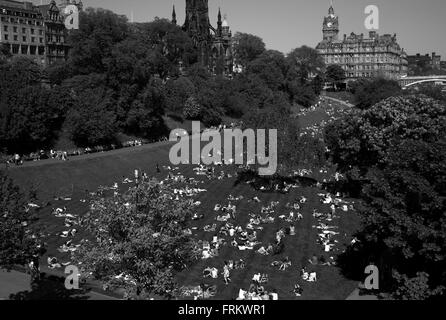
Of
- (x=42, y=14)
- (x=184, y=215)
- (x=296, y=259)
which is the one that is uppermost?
(x=42, y=14)

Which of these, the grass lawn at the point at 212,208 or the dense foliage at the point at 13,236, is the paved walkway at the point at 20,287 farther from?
the dense foliage at the point at 13,236

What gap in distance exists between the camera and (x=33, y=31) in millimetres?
101688

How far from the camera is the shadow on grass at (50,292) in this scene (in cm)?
2639

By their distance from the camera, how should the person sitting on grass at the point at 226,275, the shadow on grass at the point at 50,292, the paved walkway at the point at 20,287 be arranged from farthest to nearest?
the person sitting on grass at the point at 226,275
the paved walkway at the point at 20,287
the shadow on grass at the point at 50,292

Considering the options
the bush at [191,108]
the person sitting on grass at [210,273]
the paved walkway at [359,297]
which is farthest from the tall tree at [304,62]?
the paved walkway at [359,297]

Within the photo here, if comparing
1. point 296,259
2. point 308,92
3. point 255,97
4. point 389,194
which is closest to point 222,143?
point 255,97

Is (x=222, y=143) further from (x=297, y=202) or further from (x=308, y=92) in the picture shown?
(x=308, y=92)

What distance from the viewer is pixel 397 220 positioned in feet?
86.4

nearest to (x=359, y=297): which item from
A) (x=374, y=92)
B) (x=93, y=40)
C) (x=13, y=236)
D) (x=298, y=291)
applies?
(x=298, y=291)

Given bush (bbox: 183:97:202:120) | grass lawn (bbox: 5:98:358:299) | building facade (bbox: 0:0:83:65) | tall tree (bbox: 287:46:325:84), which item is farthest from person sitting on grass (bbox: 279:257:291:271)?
tall tree (bbox: 287:46:325:84)

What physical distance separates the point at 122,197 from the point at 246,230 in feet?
57.9

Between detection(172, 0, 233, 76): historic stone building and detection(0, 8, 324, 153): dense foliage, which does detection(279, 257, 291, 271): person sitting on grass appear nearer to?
detection(0, 8, 324, 153): dense foliage

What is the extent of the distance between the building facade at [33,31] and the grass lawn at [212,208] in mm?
45409

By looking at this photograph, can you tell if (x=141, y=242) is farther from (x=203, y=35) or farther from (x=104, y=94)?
(x=203, y=35)
